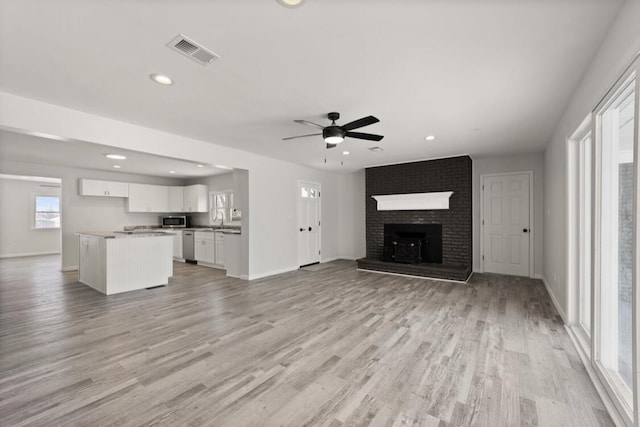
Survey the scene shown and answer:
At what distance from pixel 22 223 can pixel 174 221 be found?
4490 mm

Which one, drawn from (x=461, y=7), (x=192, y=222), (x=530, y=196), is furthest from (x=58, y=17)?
(x=192, y=222)

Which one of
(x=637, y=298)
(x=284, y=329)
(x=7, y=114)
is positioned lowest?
(x=284, y=329)

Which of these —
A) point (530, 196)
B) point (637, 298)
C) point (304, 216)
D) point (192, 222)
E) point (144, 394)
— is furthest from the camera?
point (192, 222)

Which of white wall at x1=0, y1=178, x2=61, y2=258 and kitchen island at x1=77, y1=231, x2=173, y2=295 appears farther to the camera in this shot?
white wall at x1=0, y1=178, x2=61, y2=258

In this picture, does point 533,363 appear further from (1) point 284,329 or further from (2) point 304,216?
(2) point 304,216

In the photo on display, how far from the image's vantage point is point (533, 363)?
2410 millimetres

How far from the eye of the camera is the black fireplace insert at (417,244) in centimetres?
599

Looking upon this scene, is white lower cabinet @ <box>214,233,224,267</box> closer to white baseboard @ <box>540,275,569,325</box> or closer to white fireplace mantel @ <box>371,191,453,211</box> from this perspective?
white fireplace mantel @ <box>371,191,453,211</box>

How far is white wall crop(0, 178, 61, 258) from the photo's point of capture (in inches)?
320

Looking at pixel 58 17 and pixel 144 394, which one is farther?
pixel 144 394

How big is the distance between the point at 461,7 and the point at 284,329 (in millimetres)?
3175

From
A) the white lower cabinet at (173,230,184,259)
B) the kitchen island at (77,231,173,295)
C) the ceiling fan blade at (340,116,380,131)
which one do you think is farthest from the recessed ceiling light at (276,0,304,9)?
the white lower cabinet at (173,230,184,259)

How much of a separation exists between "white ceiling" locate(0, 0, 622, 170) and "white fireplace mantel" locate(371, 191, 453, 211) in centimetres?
228

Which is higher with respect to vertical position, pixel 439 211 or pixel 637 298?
pixel 439 211
